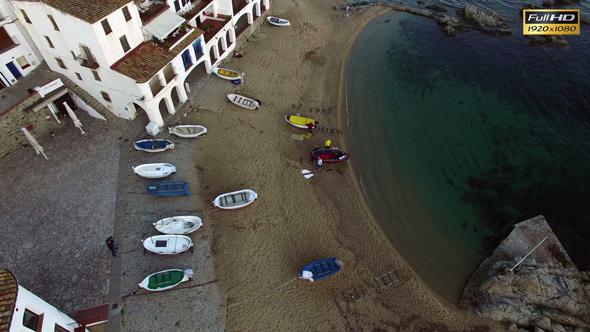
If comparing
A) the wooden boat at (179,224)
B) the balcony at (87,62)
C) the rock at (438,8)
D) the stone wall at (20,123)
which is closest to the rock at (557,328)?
the wooden boat at (179,224)

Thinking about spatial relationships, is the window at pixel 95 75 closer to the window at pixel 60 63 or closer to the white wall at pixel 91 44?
the white wall at pixel 91 44

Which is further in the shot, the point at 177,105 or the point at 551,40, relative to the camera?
the point at 551,40

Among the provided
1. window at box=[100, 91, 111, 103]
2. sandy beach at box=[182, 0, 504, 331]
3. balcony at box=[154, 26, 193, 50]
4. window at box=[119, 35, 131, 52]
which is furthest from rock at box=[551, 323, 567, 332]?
window at box=[100, 91, 111, 103]

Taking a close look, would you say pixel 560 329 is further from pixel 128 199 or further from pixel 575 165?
pixel 128 199

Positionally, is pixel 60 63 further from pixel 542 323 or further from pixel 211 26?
pixel 542 323

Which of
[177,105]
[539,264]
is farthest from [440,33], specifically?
[177,105]
